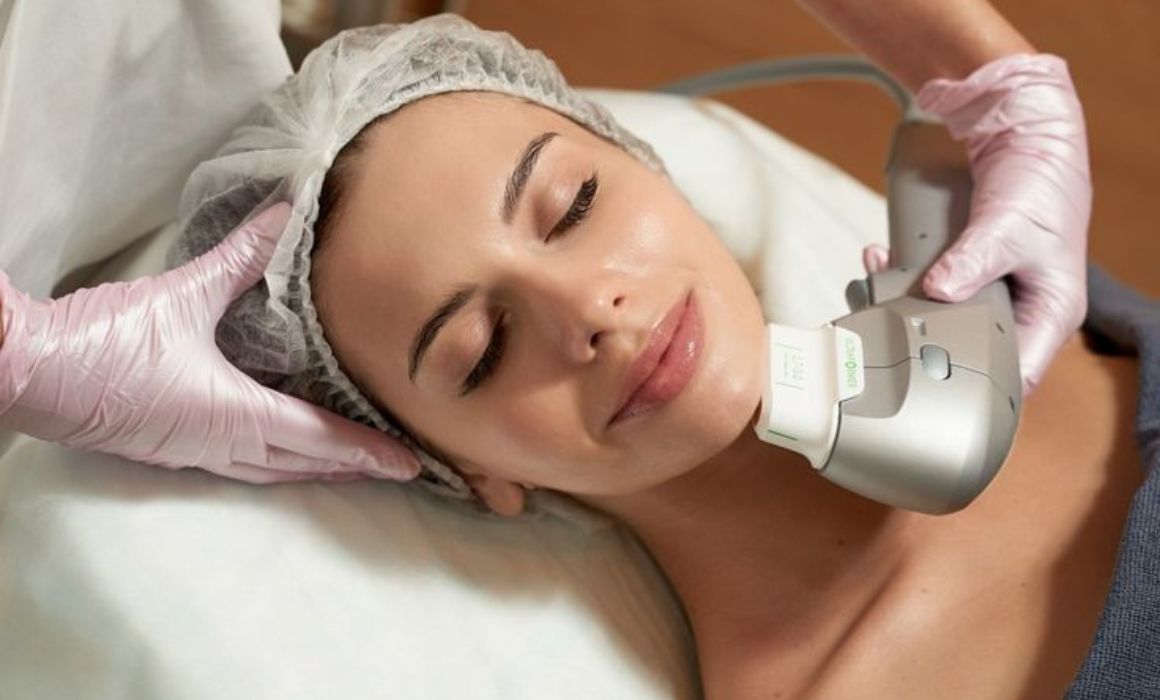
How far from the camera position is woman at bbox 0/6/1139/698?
903mm

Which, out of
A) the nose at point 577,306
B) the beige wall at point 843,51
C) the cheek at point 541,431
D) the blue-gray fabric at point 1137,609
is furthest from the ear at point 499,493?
the beige wall at point 843,51

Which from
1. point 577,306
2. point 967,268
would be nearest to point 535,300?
point 577,306

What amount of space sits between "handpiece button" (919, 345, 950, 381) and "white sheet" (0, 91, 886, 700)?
374mm

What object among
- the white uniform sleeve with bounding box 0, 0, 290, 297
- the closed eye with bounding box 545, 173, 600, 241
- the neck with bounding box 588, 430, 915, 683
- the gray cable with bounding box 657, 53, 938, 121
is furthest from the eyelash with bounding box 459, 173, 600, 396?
the gray cable with bounding box 657, 53, 938, 121

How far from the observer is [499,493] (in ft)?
3.51

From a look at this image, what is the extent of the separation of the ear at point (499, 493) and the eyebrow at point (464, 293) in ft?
0.54

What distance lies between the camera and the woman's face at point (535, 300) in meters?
0.89

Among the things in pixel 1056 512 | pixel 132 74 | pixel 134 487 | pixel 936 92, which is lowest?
pixel 1056 512

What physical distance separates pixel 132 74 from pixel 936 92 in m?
0.76

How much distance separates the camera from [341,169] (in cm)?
96

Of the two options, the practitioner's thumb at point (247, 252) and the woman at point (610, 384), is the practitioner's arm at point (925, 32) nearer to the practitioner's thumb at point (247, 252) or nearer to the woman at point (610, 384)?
the woman at point (610, 384)

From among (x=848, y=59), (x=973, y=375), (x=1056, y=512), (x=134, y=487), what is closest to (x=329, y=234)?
(x=134, y=487)

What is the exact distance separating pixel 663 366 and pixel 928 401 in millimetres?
205

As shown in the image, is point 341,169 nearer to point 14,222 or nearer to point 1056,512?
point 14,222
